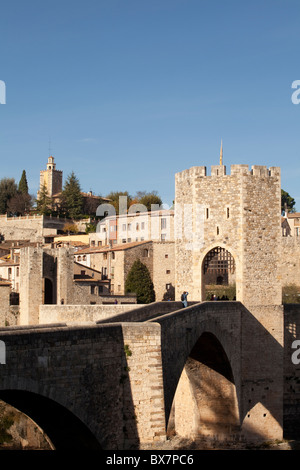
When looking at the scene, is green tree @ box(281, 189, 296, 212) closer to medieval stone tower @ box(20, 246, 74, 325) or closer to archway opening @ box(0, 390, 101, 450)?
medieval stone tower @ box(20, 246, 74, 325)

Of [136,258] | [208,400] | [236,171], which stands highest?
[236,171]

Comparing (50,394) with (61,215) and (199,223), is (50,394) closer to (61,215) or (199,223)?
(199,223)

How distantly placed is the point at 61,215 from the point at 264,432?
56.2m

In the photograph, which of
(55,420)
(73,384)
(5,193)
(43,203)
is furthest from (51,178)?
(73,384)

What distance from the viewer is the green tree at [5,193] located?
82.4m

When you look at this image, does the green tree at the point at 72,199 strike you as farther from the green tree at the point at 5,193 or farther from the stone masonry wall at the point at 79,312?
the stone masonry wall at the point at 79,312

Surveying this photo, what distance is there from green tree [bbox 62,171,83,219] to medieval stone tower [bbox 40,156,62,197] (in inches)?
400

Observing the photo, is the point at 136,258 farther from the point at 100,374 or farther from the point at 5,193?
the point at 100,374

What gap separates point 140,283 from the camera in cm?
4947

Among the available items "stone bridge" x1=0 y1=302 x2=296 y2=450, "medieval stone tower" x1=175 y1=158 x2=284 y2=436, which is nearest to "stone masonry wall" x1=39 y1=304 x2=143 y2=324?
"medieval stone tower" x1=175 y1=158 x2=284 y2=436

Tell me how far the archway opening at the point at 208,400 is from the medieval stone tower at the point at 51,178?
67035 millimetres

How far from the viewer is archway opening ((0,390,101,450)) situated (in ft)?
37.7

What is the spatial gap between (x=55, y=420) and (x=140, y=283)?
3712cm
